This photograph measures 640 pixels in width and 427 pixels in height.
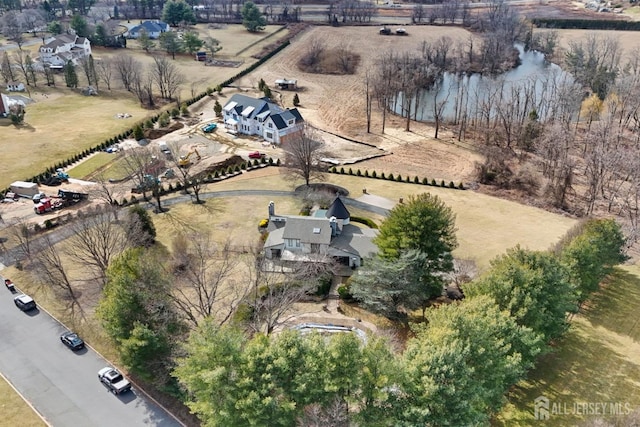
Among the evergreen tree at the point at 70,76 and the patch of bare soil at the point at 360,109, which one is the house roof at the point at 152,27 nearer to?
the patch of bare soil at the point at 360,109

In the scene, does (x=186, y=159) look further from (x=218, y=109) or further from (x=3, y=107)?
(x=3, y=107)

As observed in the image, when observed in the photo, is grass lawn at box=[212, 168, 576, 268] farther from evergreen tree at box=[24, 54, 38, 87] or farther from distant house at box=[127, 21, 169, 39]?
distant house at box=[127, 21, 169, 39]

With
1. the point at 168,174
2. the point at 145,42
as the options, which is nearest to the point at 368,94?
the point at 168,174

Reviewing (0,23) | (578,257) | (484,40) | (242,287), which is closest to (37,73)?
(0,23)

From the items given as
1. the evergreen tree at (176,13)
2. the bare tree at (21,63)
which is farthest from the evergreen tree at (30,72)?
the evergreen tree at (176,13)

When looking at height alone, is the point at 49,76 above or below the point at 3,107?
above

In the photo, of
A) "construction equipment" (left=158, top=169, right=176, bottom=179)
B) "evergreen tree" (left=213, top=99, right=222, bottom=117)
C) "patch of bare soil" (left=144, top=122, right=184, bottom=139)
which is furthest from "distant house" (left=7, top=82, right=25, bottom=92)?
"construction equipment" (left=158, top=169, right=176, bottom=179)

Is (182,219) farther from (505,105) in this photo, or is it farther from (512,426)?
(505,105)
